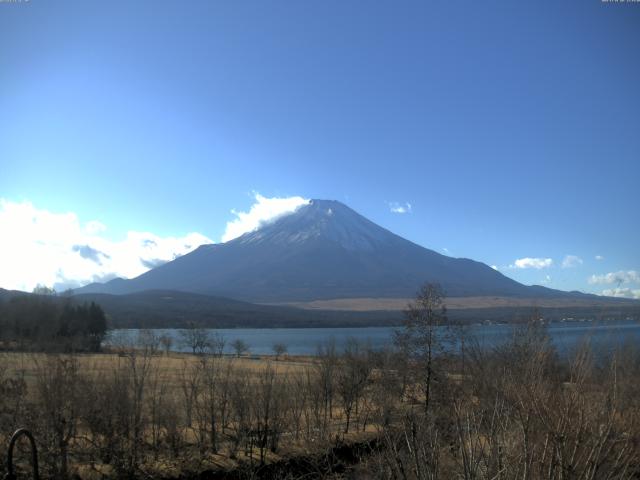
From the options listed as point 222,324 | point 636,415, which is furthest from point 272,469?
point 222,324

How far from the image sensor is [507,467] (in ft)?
16.1

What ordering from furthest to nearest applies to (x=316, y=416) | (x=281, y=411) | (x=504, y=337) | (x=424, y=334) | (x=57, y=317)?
(x=57, y=317), (x=424, y=334), (x=316, y=416), (x=281, y=411), (x=504, y=337)

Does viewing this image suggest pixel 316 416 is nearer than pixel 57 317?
Yes

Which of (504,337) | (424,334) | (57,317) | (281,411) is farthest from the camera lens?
(57,317)

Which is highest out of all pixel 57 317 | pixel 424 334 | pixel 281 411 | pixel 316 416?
pixel 424 334

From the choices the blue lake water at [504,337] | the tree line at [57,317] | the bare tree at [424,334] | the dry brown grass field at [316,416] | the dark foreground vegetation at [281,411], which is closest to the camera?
the dry brown grass field at [316,416]

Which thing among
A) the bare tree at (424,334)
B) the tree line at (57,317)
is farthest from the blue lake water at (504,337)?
the tree line at (57,317)

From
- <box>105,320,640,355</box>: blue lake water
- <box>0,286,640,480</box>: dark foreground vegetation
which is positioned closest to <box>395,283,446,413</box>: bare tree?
<box>0,286,640,480</box>: dark foreground vegetation

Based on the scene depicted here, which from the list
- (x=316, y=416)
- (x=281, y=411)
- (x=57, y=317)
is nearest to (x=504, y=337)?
(x=316, y=416)

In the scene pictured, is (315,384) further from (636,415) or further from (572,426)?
(572,426)

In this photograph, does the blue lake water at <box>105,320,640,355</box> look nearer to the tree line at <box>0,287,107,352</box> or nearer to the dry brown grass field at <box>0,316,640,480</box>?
the dry brown grass field at <box>0,316,640,480</box>

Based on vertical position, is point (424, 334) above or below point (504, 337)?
below

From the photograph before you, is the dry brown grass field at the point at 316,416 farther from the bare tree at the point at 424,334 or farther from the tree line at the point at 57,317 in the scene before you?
the tree line at the point at 57,317

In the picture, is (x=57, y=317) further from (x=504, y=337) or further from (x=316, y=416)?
(x=504, y=337)
